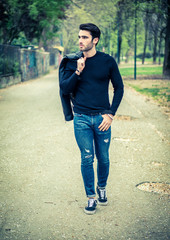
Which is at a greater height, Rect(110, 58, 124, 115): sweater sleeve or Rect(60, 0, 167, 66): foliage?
Rect(60, 0, 167, 66): foliage

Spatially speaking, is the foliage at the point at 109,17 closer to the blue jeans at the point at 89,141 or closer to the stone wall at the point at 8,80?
the stone wall at the point at 8,80

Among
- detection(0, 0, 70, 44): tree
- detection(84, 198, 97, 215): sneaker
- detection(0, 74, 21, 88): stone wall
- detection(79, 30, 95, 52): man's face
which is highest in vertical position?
detection(0, 0, 70, 44): tree

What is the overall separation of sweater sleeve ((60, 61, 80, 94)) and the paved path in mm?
1397

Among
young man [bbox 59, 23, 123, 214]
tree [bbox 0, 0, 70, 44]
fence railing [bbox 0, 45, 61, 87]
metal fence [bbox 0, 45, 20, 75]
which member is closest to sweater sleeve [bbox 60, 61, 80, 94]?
young man [bbox 59, 23, 123, 214]

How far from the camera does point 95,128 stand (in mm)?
3092

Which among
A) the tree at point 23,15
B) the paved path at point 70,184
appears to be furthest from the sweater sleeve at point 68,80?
the tree at point 23,15

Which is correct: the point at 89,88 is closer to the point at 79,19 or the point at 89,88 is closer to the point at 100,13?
the point at 100,13

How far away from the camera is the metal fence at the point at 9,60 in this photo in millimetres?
17203

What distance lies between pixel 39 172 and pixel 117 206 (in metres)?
1.55

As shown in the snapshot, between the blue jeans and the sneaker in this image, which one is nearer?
the blue jeans

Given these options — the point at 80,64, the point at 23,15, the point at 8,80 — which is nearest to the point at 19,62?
the point at 8,80

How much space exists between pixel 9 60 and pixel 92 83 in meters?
16.9

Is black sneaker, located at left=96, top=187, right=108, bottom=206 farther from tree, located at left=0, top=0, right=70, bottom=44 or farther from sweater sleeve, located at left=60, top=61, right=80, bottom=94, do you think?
tree, located at left=0, top=0, right=70, bottom=44

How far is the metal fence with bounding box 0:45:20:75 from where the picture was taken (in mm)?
17203
